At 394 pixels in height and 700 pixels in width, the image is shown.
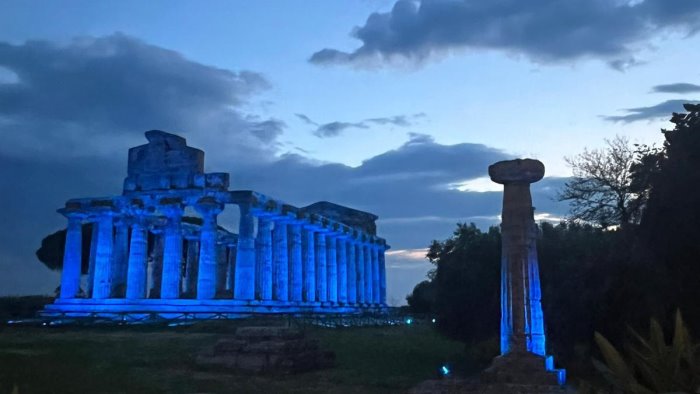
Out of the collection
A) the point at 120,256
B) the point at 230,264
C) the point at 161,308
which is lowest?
the point at 161,308

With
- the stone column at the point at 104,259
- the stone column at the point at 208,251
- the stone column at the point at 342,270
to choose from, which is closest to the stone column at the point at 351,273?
the stone column at the point at 342,270

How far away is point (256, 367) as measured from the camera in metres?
22.7

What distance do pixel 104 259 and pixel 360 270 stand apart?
31991mm

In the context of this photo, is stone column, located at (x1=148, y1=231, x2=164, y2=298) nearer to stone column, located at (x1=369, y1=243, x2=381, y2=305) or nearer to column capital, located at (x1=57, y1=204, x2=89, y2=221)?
column capital, located at (x1=57, y1=204, x2=89, y2=221)

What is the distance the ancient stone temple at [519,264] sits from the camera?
19.8m

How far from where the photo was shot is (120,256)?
5216cm

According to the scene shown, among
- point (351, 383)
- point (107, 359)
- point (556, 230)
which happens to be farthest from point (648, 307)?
point (107, 359)

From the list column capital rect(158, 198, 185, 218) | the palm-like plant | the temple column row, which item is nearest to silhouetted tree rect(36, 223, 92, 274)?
the temple column row

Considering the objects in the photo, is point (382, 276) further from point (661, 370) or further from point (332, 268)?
point (661, 370)

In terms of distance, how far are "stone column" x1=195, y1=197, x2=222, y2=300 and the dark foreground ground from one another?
9.25 meters

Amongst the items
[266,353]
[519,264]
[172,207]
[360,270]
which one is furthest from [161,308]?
[360,270]

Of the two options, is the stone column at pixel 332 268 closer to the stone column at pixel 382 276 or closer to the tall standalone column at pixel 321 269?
the tall standalone column at pixel 321 269

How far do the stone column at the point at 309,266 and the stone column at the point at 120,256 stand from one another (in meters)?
15.4

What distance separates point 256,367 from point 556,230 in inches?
616
